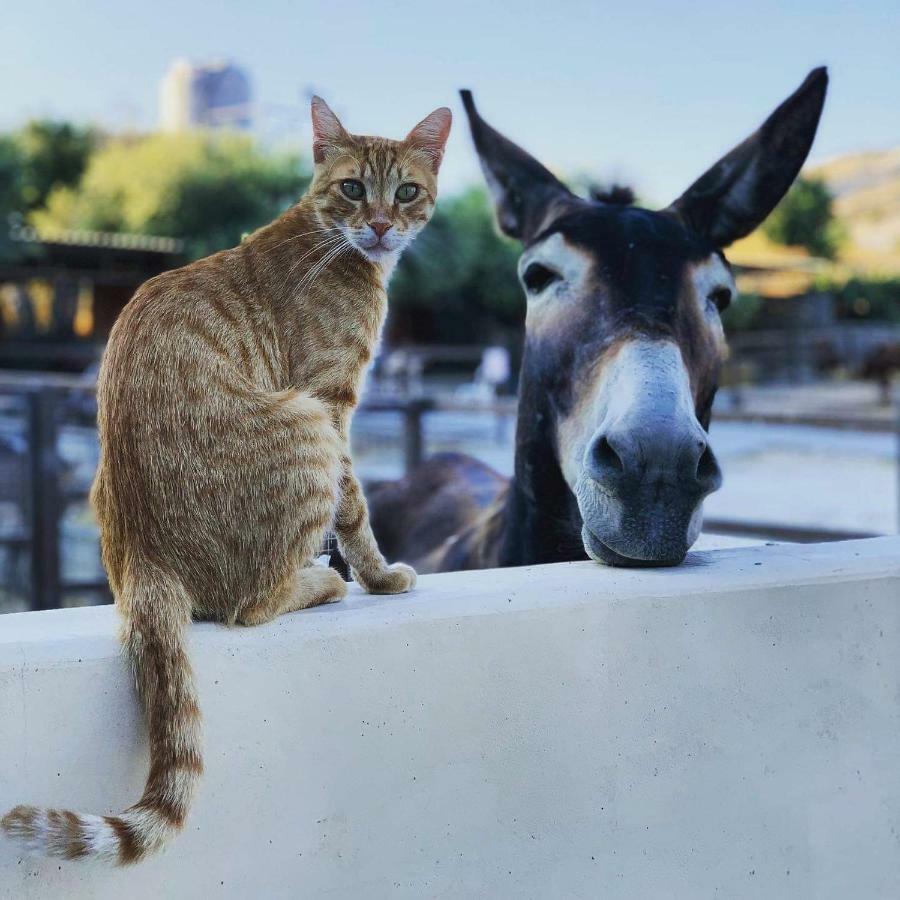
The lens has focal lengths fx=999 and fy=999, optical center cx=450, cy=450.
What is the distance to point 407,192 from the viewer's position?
2.05 metres

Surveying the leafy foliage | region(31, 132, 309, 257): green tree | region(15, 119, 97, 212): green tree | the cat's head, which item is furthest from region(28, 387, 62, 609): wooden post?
region(15, 119, 97, 212): green tree

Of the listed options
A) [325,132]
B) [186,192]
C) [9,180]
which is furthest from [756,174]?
[186,192]

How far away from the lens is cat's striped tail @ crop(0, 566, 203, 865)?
131 centimetres

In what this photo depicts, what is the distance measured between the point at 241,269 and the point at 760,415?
4043mm

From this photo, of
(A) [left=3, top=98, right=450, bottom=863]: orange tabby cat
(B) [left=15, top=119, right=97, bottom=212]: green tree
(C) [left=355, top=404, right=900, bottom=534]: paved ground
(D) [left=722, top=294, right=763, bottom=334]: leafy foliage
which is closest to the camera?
(A) [left=3, top=98, right=450, bottom=863]: orange tabby cat

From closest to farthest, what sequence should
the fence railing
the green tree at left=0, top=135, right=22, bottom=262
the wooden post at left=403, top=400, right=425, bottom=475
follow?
1. the fence railing
2. the wooden post at left=403, top=400, right=425, bottom=475
3. the green tree at left=0, top=135, right=22, bottom=262

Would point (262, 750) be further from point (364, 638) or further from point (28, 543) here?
point (28, 543)

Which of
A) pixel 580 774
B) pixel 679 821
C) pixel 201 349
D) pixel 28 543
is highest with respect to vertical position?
pixel 201 349

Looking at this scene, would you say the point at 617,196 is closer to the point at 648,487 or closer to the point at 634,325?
the point at 634,325

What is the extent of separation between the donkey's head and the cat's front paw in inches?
15.4

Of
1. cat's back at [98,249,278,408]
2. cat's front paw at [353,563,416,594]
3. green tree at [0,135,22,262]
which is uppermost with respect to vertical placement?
green tree at [0,135,22,262]

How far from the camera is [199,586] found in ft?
5.30

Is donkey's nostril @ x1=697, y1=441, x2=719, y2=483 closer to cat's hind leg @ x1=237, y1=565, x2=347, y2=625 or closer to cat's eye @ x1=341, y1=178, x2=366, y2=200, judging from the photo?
cat's hind leg @ x1=237, y1=565, x2=347, y2=625

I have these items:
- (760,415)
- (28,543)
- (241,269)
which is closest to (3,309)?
(28,543)
